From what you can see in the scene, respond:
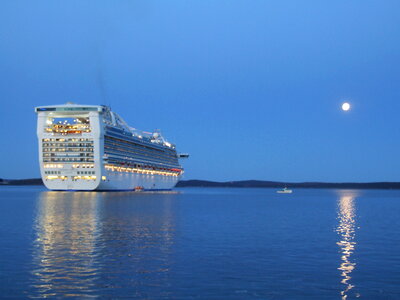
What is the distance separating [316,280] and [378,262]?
18.6 feet

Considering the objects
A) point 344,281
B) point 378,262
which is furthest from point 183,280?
point 378,262

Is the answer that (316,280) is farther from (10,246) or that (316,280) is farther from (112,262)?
(10,246)

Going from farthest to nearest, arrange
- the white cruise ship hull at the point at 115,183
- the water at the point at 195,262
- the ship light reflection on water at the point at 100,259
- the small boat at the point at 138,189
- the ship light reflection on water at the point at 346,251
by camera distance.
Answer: the small boat at the point at 138,189
the white cruise ship hull at the point at 115,183
the ship light reflection on water at the point at 346,251
the ship light reflection on water at the point at 100,259
the water at the point at 195,262

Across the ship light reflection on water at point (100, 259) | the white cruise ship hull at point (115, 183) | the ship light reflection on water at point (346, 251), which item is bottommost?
the ship light reflection on water at point (346, 251)

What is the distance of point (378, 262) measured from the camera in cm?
2319

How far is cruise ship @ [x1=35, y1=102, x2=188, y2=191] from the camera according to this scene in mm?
112938

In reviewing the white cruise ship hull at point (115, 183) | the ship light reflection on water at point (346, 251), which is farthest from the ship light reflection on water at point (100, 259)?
the white cruise ship hull at point (115, 183)

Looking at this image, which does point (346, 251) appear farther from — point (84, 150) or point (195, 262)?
point (84, 150)

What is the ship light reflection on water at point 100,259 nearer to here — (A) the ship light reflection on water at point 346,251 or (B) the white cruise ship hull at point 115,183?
(A) the ship light reflection on water at point 346,251

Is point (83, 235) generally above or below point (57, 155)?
below

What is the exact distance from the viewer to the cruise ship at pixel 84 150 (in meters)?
113

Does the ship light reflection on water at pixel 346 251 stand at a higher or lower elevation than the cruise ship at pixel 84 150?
lower

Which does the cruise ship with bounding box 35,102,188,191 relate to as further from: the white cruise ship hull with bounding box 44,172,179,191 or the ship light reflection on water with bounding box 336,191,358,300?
the ship light reflection on water with bounding box 336,191,358,300

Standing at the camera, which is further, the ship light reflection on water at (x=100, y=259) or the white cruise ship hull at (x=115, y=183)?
the white cruise ship hull at (x=115, y=183)
